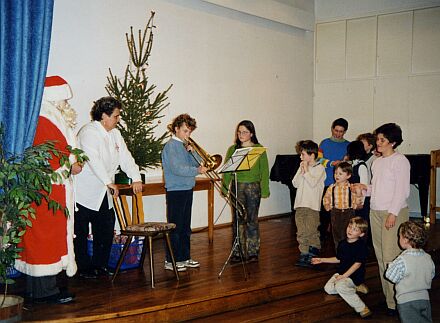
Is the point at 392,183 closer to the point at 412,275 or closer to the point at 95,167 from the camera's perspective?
the point at 412,275

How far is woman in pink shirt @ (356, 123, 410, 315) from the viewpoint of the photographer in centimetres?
502

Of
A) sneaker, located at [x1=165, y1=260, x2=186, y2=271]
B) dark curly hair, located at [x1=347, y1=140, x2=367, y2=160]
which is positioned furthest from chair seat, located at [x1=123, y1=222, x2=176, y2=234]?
dark curly hair, located at [x1=347, y1=140, x2=367, y2=160]

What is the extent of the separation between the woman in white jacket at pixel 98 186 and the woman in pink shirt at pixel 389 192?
→ 2.04 metres

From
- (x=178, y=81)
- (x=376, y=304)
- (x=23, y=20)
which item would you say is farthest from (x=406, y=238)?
(x=178, y=81)

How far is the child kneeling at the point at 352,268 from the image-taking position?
529 centimetres

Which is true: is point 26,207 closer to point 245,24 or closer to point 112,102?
point 112,102

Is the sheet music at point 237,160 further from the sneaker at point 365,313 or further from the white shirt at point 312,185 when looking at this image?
the sneaker at point 365,313

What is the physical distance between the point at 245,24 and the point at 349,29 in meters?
2.10

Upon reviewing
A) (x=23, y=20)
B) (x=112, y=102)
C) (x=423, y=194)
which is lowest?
(x=423, y=194)

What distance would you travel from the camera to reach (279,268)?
5.79 m

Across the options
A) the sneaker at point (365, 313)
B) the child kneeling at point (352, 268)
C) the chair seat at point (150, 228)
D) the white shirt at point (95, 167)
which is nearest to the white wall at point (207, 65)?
the white shirt at point (95, 167)

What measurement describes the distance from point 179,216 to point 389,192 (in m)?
1.83

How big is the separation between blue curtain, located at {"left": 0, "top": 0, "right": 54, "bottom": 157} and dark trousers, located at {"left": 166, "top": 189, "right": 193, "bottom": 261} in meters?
1.36

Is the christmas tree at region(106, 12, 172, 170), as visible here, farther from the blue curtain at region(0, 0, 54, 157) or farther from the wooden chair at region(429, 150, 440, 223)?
the wooden chair at region(429, 150, 440, 223)
